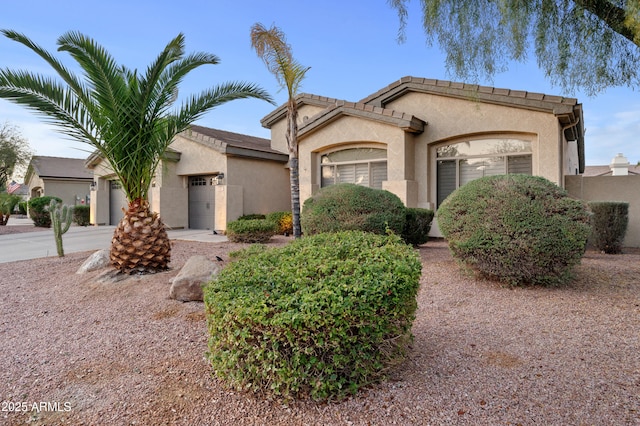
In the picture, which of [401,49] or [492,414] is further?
[401,49]

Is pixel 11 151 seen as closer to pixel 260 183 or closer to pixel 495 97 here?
pixel 260 183

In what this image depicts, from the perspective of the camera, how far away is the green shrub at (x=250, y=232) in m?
11.8

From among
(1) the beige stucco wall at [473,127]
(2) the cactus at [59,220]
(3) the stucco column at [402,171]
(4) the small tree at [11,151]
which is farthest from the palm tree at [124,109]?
(4) the small tree at [11,151]

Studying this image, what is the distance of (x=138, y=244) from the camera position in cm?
709

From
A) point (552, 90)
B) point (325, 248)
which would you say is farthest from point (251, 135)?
point (325, 248)

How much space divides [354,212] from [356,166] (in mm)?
5070

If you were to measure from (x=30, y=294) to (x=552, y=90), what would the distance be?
9787mm

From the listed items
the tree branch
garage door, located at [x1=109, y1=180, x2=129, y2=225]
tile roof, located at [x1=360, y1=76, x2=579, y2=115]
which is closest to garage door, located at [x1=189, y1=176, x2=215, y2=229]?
garage door, located at [x1=109, y1=180, x2=129, y2=225]

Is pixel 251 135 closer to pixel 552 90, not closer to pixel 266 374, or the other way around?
pixel 552 90

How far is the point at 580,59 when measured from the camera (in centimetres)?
625

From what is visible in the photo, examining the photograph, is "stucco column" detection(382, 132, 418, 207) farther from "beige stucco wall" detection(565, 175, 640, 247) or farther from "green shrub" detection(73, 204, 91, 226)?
"green shrub" detection(73, 204, 91, 226)

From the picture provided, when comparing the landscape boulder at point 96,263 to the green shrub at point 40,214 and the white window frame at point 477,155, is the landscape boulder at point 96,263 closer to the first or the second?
the white window frame at point 477,155

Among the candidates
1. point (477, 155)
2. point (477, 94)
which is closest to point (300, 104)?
point (477, 155)

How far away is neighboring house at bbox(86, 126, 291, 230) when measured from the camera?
15.3m
